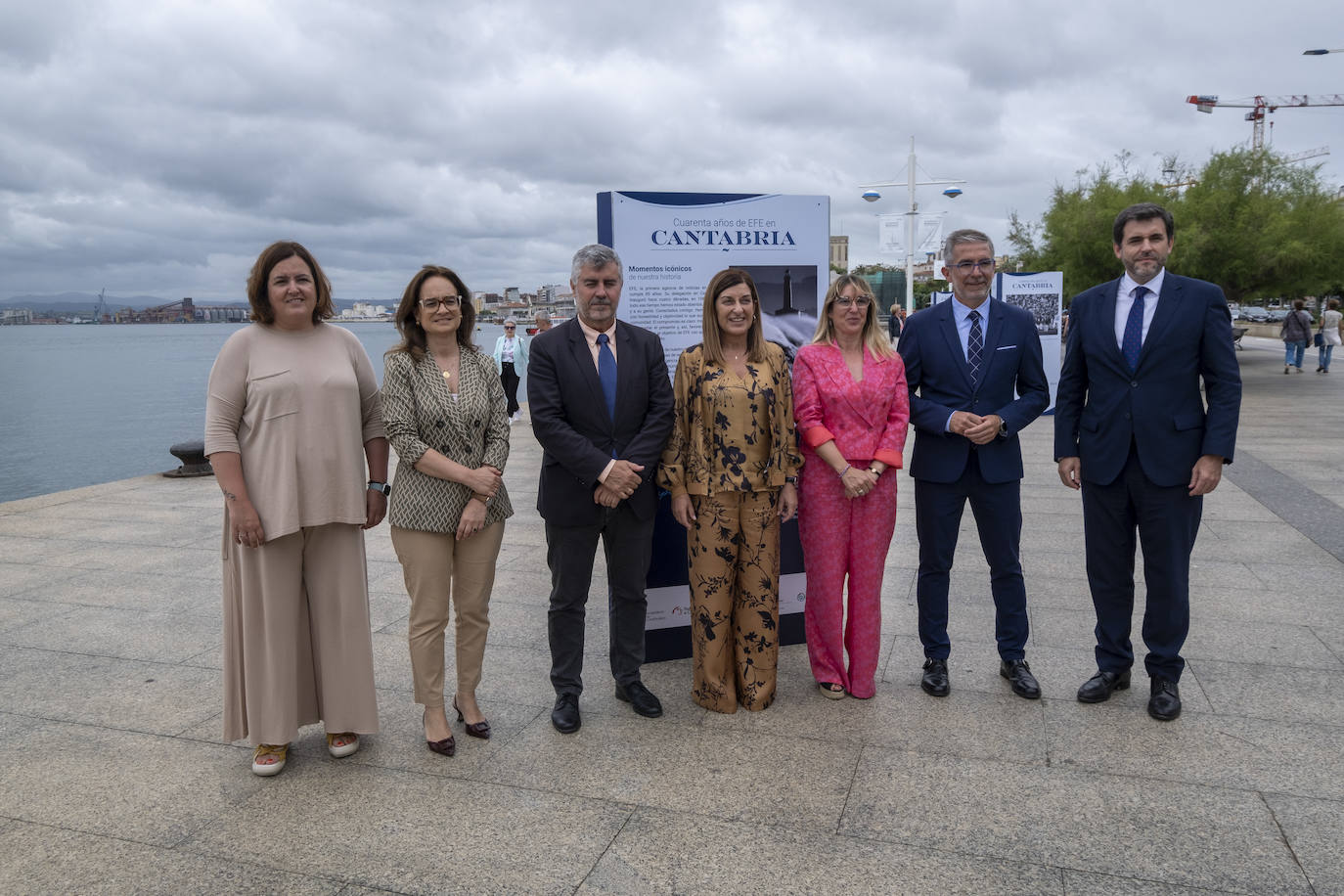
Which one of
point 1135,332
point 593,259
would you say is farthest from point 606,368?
point 1135,332

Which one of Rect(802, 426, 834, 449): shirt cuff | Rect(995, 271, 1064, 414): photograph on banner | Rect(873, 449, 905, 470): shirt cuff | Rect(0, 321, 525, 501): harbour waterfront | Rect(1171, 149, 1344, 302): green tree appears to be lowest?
Rect(0, 321, 525, 501): harbour waterfront

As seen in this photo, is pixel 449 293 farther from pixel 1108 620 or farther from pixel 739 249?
pixel 1108 620

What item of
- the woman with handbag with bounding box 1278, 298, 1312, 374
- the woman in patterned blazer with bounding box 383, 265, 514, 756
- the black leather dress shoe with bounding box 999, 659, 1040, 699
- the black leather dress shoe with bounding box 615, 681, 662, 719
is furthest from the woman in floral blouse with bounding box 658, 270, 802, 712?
the woman with handbag with bounding box 1278, 298, 1312, 374

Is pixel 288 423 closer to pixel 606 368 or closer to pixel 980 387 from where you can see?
pixel 606 368

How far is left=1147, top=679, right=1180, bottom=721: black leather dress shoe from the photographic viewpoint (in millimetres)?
3602

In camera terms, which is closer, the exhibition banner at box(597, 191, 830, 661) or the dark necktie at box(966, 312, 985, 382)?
the dark necktie at box(966, 312, 985, 382)

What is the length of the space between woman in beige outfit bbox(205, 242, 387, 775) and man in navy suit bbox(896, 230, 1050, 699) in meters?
2.37

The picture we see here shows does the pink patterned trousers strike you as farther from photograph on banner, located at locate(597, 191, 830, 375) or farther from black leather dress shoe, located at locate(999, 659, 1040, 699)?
photograph on banner, located at locate(597, 191, 830, 375)

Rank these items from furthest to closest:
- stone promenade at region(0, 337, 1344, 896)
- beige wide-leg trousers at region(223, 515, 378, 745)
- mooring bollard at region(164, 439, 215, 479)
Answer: mooring bollard at region(164, 439, 215, 479) < beige wide-leg trousers at region(223, 515, 378, 745) < stone promenade at region(0, 337, 1344, 896)

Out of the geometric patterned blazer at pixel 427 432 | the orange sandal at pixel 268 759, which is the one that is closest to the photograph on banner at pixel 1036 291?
the geometric patterned blazer at pixel 427 432

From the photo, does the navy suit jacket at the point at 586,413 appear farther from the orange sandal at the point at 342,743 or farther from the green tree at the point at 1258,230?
the green tree at the point at 1258,230

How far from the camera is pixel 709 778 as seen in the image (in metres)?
3.23

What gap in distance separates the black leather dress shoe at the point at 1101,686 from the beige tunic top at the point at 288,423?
3.11m

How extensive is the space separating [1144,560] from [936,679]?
1.02m
